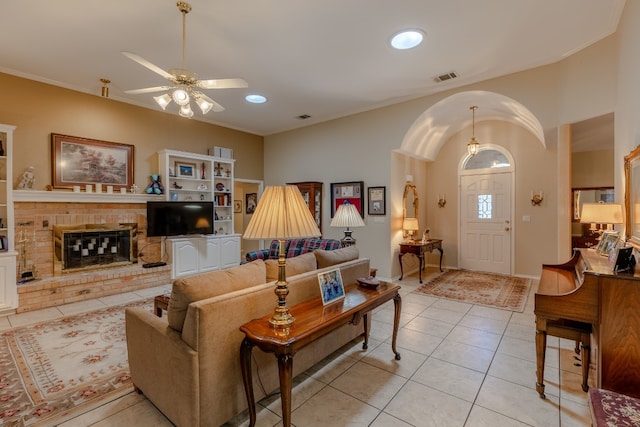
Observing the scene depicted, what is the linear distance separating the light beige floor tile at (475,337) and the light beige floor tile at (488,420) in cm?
99

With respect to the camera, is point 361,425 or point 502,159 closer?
point 361,425

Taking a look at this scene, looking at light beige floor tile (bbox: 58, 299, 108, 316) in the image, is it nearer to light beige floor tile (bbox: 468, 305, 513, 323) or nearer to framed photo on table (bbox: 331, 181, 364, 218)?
framed photo on table (bbox: 331, 181, 364, 218)

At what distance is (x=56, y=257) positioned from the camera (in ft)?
13.7

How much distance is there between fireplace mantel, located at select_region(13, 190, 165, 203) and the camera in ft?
12.8

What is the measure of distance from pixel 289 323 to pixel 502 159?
5770mm

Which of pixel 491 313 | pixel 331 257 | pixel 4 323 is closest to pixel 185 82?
pixel 331 257

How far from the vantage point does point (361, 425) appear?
1809 millimetres

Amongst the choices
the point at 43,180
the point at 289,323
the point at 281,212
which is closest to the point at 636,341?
the point at 289,323

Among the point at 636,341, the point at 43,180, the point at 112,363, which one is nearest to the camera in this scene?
the point at 636,341

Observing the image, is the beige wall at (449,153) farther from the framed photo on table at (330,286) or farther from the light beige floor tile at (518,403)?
the framed photo on table at (330,286)

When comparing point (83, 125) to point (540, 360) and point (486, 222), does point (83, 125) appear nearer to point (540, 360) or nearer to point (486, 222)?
point (540, 360)

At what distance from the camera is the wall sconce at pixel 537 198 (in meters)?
5.27

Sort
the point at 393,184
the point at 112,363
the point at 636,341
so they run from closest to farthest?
the point at 636,341, the point at 112,363, the point at 393,184

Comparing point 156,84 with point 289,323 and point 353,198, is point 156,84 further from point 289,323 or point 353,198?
point 289,323
